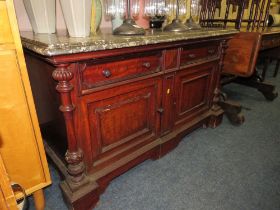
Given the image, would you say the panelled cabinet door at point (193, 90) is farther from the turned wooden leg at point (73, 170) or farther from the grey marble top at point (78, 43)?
the turned wooden leg at point (73, 170)

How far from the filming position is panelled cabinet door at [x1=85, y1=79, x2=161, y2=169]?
1.05 metres

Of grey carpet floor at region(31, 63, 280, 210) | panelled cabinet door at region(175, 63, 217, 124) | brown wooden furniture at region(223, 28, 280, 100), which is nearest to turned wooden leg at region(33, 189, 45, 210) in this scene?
grey carpet floor at region(31, 63, 280, 210)

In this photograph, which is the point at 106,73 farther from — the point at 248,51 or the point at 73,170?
the point at 248,51

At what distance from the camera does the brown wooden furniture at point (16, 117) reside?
2.45 feet

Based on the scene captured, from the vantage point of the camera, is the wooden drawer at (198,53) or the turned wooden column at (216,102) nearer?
the wooden drawer at (198,53)

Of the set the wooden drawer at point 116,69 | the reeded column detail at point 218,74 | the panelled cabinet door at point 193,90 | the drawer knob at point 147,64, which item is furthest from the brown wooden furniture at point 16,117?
the reeded column detail at point 218,74

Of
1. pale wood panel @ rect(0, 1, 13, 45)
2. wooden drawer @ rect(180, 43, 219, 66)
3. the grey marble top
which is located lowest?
wooden drawer @ rect(180, 43, 219, 66)

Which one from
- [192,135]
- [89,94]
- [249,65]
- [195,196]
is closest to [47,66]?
[89,94]

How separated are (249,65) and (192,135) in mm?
819

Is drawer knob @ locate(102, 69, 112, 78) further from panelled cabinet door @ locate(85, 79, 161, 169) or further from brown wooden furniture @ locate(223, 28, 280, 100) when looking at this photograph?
brown wooden furniture @ locate(223, 28, 280, 100)

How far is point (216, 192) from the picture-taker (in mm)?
1266

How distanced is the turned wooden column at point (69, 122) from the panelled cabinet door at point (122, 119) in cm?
10

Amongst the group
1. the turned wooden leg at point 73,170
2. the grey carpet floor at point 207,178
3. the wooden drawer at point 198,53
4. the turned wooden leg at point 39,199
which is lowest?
the grey carpet floor at point 207,178

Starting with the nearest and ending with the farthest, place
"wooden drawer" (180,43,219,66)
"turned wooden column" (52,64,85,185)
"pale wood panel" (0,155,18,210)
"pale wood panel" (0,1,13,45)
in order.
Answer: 1. "pale wood panel" (0,155,18,210)
2. "pale wood panel" (0,1,13,45)
3. "turned wooden column" (52,64,85,185)
4. "wooden drawer" (180,43,219,66)
